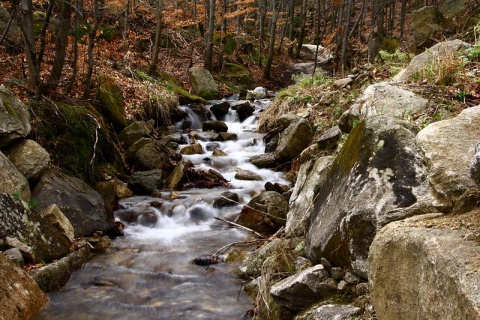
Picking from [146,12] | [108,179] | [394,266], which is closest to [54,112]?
[108,179]

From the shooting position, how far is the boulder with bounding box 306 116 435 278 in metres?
3.31

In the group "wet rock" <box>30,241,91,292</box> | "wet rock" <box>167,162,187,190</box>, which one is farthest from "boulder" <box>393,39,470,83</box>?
"wet rock" <box>30,241,91,292</box>

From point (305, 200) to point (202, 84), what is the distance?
1285 cm

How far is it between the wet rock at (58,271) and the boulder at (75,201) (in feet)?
2.34

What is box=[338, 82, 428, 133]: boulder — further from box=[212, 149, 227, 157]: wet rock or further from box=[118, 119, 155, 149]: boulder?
box=[118, 119, 155, 149]: boulder

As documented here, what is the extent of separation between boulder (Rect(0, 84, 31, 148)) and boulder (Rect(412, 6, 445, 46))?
9476 millimetres

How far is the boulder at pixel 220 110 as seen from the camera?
15.0 m

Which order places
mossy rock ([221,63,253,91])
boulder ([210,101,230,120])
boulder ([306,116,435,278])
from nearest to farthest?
boulder ([306,116,435,278])
boulder ([210,101,230,120])
mossy rock ([221,63,253,91])

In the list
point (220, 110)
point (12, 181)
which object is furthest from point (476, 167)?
point (220, 110)

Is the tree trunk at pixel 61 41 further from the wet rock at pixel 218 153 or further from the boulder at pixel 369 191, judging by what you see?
the boulder at pixel 369 191

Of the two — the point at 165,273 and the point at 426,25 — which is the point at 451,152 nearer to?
the point at 165,273

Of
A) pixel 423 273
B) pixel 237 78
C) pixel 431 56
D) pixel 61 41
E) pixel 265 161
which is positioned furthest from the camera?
pixel 237 78

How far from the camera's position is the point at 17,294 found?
14.7 ft

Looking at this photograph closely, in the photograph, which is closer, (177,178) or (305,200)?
(305,200)
